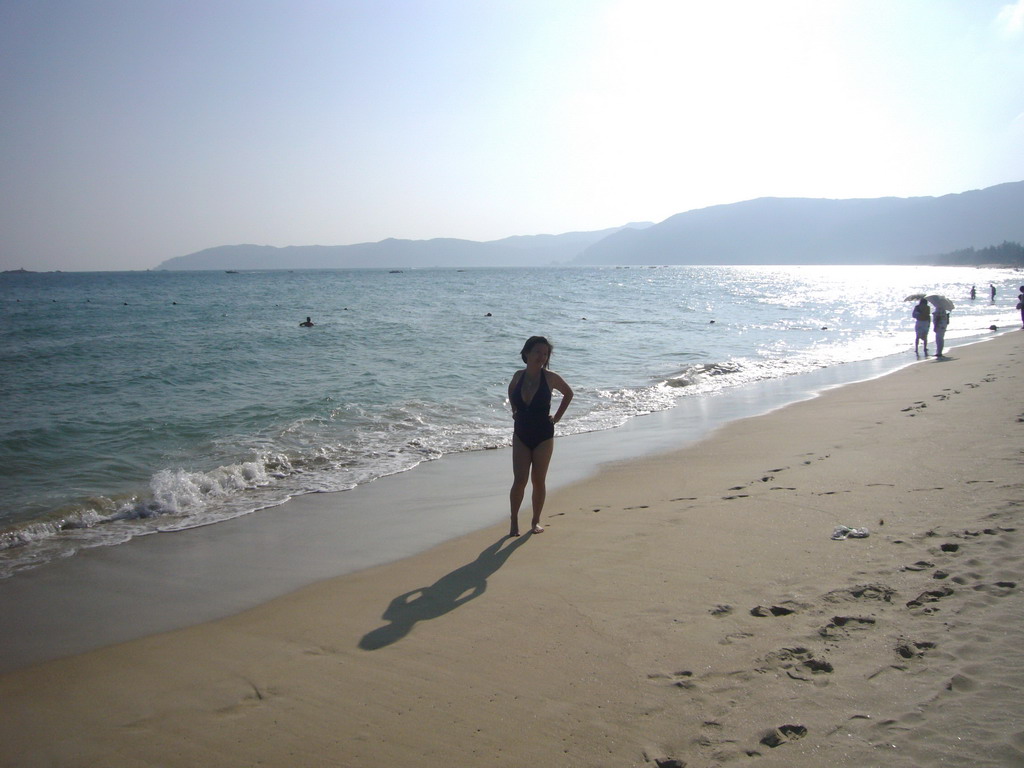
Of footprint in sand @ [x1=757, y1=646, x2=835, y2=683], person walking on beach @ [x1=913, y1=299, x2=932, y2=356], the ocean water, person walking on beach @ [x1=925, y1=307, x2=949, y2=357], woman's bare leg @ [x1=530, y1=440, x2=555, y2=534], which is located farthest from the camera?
person walking on beach @ [x1=913, y1=299, x2=932, y2=356]

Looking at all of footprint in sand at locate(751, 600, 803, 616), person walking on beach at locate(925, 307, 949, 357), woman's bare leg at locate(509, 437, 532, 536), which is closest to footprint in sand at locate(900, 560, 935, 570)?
footprint in sand at locate(751, 600, 803, 616)

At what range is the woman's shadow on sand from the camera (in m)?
4.11

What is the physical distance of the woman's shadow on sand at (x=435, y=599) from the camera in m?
4.11

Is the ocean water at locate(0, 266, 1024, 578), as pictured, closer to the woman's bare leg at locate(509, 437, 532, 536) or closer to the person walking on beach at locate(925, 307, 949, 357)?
the person walking on beach at locate(925, 307, 949, 357)

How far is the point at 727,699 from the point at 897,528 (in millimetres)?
2828

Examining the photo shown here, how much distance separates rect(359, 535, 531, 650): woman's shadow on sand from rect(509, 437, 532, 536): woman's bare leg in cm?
45

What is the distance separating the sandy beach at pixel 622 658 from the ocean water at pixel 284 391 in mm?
3190

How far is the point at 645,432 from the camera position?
36.1 ft

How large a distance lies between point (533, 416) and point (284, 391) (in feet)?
33.9

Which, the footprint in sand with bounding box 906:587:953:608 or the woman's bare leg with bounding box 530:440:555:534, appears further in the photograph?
the woman's bare leg with bounding box 530:440:555:534

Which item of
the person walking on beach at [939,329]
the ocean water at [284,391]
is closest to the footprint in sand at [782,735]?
Result: the ocean water at [284,391]

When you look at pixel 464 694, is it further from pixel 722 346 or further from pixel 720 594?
pixel 722 346

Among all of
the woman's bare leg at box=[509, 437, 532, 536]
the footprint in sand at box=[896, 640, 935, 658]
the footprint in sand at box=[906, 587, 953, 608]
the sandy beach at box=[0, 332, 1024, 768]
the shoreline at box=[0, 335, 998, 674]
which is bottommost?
the shoreline at box=[0, 335, 998, 674]

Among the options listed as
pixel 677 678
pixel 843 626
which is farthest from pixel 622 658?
pixel 843 626
